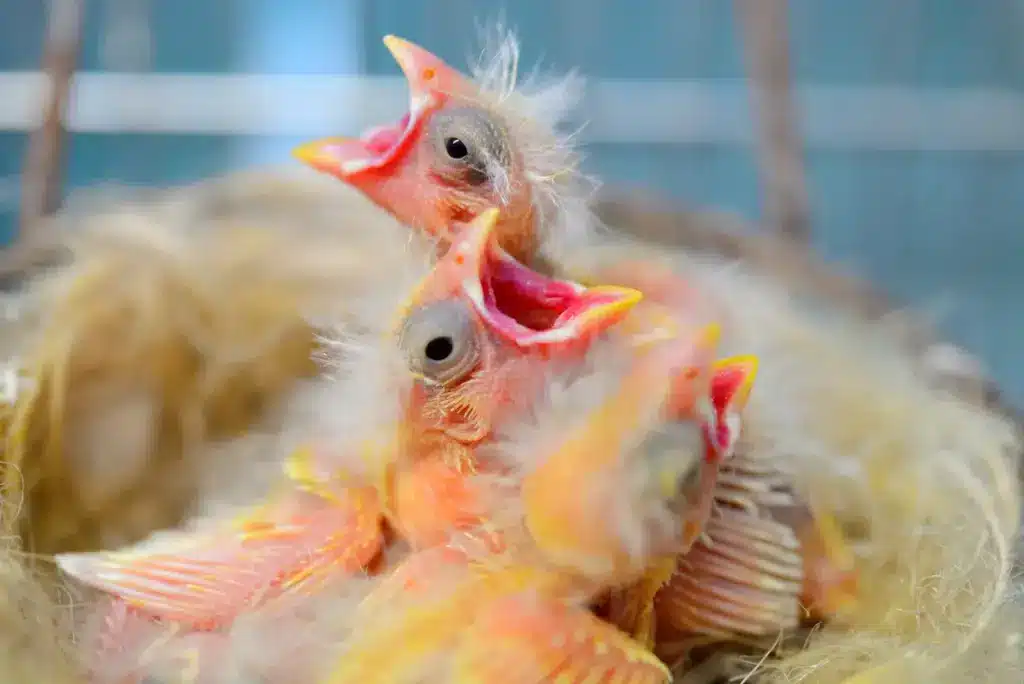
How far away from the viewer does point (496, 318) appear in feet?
0.95

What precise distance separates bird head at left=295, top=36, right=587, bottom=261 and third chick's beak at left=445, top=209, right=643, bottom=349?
0.06 ft

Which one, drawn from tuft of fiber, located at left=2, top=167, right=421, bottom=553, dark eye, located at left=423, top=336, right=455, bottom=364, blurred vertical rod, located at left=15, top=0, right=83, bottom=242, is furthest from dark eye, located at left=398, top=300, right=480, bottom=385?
blurred vertical rod, located at left=15, top=0, right=83, bottom=242

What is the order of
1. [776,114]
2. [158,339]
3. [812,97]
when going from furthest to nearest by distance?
[812,97] → [776,114] → [158,339]

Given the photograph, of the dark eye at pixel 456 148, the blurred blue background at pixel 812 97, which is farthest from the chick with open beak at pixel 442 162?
the blurred blue background at pixel 812 97

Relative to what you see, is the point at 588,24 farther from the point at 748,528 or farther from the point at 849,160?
the point at 748,528

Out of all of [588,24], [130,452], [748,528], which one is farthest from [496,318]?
[588,24]

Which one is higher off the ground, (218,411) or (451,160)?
(451,160)

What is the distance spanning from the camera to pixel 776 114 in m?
0.61

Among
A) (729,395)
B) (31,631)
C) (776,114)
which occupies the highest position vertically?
(776,114)

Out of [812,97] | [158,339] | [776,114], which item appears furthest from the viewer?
[812,97]

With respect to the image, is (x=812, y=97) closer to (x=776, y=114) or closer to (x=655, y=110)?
(x=655, y=110)

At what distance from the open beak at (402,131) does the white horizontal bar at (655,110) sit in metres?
0.50

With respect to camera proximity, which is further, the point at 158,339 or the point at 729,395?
the point at 158,339

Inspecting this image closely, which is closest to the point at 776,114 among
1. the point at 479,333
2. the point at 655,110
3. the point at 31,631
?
the point at 655,110
